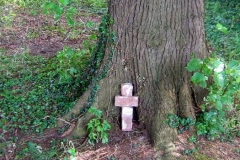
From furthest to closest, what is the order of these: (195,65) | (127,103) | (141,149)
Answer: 1. (127,103)
2. (141,149)
3. (195,65)

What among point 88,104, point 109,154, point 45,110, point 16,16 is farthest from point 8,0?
point 109,154

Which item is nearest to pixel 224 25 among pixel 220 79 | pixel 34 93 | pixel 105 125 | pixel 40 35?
pixel 40 35

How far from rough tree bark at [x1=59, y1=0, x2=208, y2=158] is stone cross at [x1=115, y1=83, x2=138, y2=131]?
10cm

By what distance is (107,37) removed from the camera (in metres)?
3.38

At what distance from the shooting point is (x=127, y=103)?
3281 mm

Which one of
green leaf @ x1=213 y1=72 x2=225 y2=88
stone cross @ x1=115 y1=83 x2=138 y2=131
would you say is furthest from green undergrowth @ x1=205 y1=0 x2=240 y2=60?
stone cross @ x1=115 y1=83 x2=138 y2=131

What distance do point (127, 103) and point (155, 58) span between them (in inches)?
21.6

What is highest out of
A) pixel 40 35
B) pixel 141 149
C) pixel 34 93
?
pixel 40 35

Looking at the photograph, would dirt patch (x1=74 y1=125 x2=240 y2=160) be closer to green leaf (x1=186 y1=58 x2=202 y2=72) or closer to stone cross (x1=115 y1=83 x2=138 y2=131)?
stone cross (x1=115 y1=83 x2=138 y2=131)

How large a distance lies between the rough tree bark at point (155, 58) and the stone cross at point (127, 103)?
0.10m

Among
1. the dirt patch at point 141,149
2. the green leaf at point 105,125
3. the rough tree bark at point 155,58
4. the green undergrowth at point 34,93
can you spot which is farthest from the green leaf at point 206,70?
the green undergrowth at point 34,93

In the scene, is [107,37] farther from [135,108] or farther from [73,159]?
[73,159]

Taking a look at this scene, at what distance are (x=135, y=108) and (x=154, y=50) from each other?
25.8 inches

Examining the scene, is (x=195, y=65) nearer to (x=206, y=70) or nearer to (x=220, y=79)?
(x=206, y=70)
